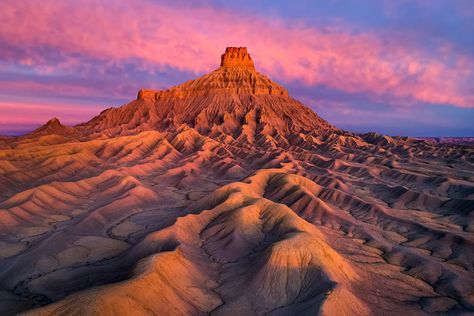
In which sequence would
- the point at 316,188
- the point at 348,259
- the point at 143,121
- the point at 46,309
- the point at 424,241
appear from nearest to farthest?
the point at 46,309 < the point at 348,259 < the point at 424,241 < the point at 316,188 < the point at 143,121

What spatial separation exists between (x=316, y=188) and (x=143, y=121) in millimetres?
130490

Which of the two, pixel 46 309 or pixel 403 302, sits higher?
pixel 46 309

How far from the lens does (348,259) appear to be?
45188mm

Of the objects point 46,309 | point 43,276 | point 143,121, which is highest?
point 143,121

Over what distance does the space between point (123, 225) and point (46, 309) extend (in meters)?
34.2

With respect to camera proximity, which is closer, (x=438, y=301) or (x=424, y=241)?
(x=438, y=301)

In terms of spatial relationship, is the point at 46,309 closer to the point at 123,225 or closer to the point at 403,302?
the point at 403,302

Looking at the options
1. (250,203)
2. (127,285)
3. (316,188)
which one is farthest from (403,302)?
(316,188)

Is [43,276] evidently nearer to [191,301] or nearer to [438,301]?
[191,301]

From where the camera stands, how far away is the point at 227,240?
51.2 metres

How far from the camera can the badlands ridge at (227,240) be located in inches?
1391

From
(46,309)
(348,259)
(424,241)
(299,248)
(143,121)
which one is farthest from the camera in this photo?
(143,121)

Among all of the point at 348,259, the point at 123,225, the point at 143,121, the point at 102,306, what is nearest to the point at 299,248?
the point at 348,259

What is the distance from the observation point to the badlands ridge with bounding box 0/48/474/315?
35344 mm
